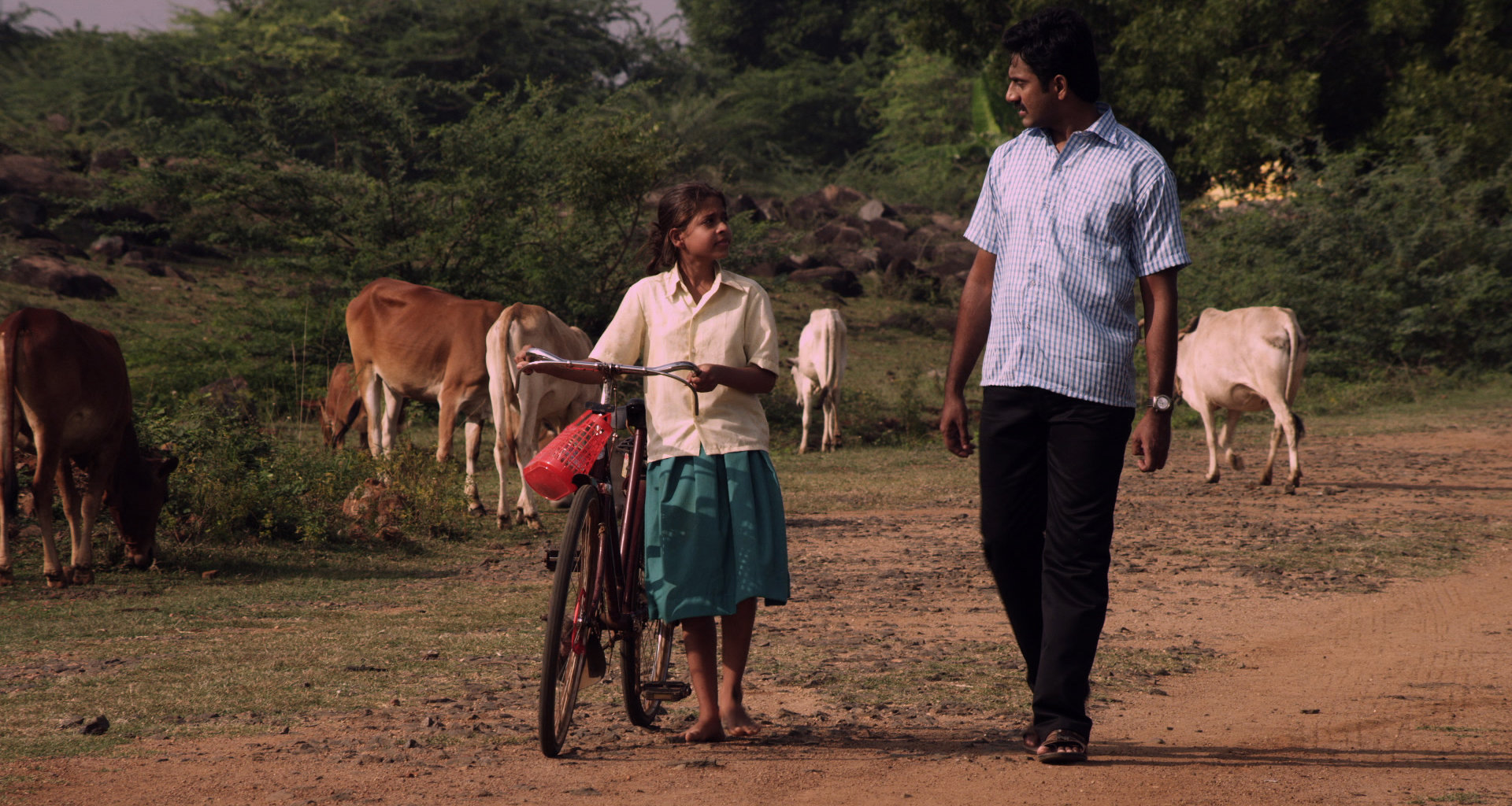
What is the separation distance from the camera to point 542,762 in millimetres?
3850

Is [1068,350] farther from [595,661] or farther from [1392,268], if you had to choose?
[1392,268]

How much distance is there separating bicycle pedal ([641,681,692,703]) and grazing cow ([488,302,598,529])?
5796mm

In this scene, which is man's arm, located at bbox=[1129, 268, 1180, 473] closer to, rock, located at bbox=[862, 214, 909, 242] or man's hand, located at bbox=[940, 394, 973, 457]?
man's hand, located at bbox=[940, 394, 973, 457]

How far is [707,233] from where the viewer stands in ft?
13.3

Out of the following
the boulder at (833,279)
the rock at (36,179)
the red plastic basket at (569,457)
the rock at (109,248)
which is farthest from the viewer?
the boulder at (833,279)

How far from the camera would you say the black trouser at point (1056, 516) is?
370 cm

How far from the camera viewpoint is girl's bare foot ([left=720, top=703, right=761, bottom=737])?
161 inches

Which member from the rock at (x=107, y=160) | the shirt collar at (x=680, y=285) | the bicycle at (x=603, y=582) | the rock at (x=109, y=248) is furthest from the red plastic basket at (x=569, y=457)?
the rock at (x=107, y=160)

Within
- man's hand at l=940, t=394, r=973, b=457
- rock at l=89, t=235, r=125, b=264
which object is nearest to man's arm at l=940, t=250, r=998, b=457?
man's hand at l=940, t=394, r=973, b=457

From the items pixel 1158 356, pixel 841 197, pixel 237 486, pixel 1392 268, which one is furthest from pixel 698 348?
pixel 841 197

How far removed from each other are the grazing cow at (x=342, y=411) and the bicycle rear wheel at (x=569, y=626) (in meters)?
10.3

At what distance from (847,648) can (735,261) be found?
13.6m

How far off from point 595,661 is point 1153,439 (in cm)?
176

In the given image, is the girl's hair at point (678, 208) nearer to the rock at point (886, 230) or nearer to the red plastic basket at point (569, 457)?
the red plastic basket at point (569, 457)
